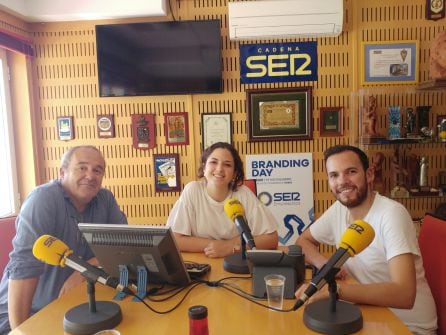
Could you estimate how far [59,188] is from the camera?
7.34ft

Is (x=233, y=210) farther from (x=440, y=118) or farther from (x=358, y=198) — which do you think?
(x=440, y=118)

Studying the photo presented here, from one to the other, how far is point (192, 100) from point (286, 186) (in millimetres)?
1253

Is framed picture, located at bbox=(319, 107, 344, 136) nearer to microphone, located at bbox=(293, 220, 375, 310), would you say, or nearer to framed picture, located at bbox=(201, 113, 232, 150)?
framed picture, located at bbox=(201, 113, 232, 150)

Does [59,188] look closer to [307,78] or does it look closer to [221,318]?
[221,318]

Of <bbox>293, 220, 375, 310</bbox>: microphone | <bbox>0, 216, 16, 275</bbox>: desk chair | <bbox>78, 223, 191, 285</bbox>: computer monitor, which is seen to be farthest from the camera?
<bbox>0, 216, 16, 275</bbox>: desk chair

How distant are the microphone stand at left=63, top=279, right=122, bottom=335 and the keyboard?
473 millimetres

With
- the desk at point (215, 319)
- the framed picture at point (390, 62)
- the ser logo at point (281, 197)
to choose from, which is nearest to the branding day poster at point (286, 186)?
the ser logo at point (281, 197)

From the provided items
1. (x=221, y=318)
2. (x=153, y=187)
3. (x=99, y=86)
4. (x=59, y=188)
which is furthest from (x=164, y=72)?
(x=221, y=318)

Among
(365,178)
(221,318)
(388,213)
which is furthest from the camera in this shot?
(365,178)

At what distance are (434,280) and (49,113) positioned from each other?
3.61m

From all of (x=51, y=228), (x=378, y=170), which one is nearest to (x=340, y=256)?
(x=51, y=228)

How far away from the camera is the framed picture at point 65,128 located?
3885 millimetres

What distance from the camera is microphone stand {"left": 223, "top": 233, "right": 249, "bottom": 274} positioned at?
2039mm

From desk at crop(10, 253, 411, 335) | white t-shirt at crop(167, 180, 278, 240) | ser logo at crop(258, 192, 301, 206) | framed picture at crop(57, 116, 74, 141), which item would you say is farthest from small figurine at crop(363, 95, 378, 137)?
framed picture at crop(57, 116, 74, 141)
